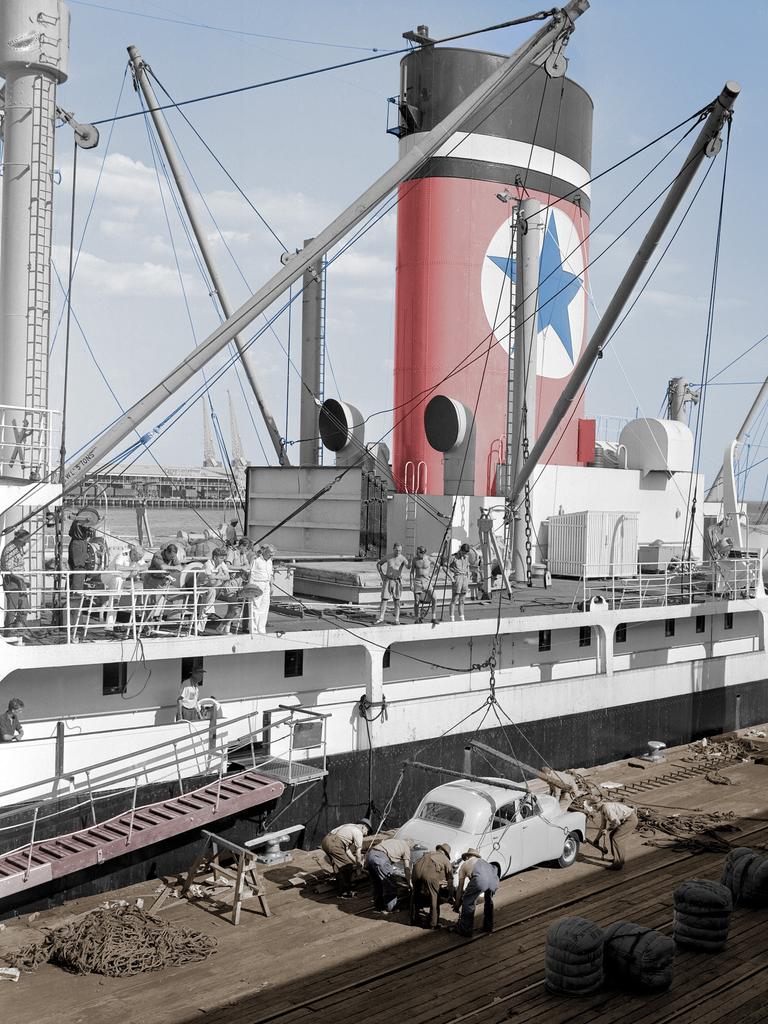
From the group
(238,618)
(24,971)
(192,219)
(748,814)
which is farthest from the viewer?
(192,219)

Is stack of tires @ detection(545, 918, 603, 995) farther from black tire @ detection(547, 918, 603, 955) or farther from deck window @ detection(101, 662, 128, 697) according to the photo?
deck window @ detection(101, 662, 128, 697)

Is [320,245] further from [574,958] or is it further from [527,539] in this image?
[574,958]

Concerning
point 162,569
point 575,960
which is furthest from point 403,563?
point 575,960

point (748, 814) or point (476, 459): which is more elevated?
point (476, 459)

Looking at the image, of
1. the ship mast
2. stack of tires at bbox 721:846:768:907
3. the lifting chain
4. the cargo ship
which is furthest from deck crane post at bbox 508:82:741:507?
stack of tires at bbox 721:846:768:907

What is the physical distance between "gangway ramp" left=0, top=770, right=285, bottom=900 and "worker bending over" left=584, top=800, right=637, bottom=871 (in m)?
4.86

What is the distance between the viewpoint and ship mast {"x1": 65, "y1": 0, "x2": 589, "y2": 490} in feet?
49.9

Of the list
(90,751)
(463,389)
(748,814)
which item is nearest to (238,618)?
(90,751)

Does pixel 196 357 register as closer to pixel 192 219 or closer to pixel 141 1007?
pixel 192 219

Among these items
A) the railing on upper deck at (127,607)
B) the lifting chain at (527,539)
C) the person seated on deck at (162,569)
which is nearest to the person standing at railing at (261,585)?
the railing on upper deck at (127,607)

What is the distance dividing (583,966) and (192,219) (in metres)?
17.5

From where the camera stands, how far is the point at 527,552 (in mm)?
23219

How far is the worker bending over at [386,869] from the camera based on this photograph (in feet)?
41.2

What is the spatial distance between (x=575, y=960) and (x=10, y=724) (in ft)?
25.6
